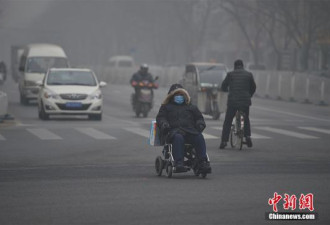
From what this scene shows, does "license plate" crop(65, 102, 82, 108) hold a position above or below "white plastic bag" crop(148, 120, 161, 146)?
below

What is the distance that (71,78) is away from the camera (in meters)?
31.9

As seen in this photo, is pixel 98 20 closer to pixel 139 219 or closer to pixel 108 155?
pixel 108 155

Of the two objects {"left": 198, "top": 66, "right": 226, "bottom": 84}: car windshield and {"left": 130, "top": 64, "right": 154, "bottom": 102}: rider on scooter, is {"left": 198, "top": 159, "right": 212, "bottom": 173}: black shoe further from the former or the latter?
{"left": 130, "top": 64, "right": 154, "bottom": 102}: rider on scooter

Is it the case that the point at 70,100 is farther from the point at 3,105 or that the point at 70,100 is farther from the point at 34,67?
the point at 34,67

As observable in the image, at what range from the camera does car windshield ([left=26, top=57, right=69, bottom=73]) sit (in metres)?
41.0

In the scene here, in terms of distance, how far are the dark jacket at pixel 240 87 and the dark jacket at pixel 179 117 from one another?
17.6 feet

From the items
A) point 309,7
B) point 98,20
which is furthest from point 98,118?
point 98,20

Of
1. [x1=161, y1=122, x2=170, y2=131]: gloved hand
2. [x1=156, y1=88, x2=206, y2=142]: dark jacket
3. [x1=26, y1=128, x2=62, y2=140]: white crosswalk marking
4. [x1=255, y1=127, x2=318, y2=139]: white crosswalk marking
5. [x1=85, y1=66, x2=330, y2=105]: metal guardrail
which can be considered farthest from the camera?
[x1=85, y1=66, x2=330, y2=105]: metal guardrail

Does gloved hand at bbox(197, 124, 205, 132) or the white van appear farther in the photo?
the white van

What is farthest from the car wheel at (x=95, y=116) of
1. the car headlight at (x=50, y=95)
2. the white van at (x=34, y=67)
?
the white van at (x=34, y=67)

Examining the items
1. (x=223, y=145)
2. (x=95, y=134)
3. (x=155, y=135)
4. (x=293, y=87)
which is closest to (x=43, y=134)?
(x=95, y=134)

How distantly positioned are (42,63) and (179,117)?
2731 centimetres

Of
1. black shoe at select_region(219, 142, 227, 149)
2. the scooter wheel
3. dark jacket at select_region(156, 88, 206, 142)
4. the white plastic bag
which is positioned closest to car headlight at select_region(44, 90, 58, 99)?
black shoe at select_region(219, 142, 227, 149)

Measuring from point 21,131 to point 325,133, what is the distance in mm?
7331
